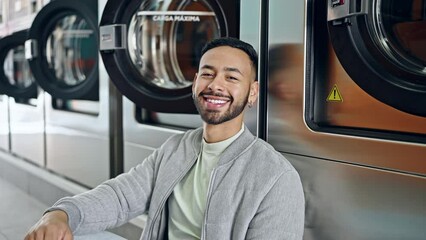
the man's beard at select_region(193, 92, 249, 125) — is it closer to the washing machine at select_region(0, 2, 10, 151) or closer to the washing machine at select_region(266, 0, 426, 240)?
the washing machine at select_region(266, 0, 426, 240)

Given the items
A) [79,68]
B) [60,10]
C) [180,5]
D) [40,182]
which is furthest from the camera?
[40,182]

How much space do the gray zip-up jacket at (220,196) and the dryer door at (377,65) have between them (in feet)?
0.80

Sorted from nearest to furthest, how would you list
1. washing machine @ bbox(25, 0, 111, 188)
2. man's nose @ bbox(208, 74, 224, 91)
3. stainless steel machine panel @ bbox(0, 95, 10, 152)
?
man's nose @ bbox(208, 74, 224, 91) < washing machine @ bbox(25, 0, 111, 188) < stainless steel machine panel @ bbox(0, 95, 10, 152)

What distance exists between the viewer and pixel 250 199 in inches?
41.3

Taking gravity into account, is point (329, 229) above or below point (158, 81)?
below

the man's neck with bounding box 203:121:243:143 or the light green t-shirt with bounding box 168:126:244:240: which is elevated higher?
the man's neck with bounding box 203:121:243:143

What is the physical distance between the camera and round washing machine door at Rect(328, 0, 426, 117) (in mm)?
1038

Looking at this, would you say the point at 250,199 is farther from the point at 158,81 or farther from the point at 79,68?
the point at 79,68

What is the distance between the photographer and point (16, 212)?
2.62 meters

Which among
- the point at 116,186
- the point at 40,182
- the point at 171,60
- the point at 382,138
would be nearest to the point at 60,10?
the point at 171,60

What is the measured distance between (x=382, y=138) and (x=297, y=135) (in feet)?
0.84

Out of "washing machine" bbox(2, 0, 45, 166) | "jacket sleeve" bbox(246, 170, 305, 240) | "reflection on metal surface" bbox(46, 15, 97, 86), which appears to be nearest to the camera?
"jacket sleeve" bbox(246, 170, 305, 240)

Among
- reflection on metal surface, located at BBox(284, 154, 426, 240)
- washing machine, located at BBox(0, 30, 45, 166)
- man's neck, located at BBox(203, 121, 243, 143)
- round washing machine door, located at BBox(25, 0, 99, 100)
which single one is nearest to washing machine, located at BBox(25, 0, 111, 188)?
round washing machine door, located at BBox(25, 0, 99, 100)

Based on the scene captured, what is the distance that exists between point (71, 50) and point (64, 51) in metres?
0.08
